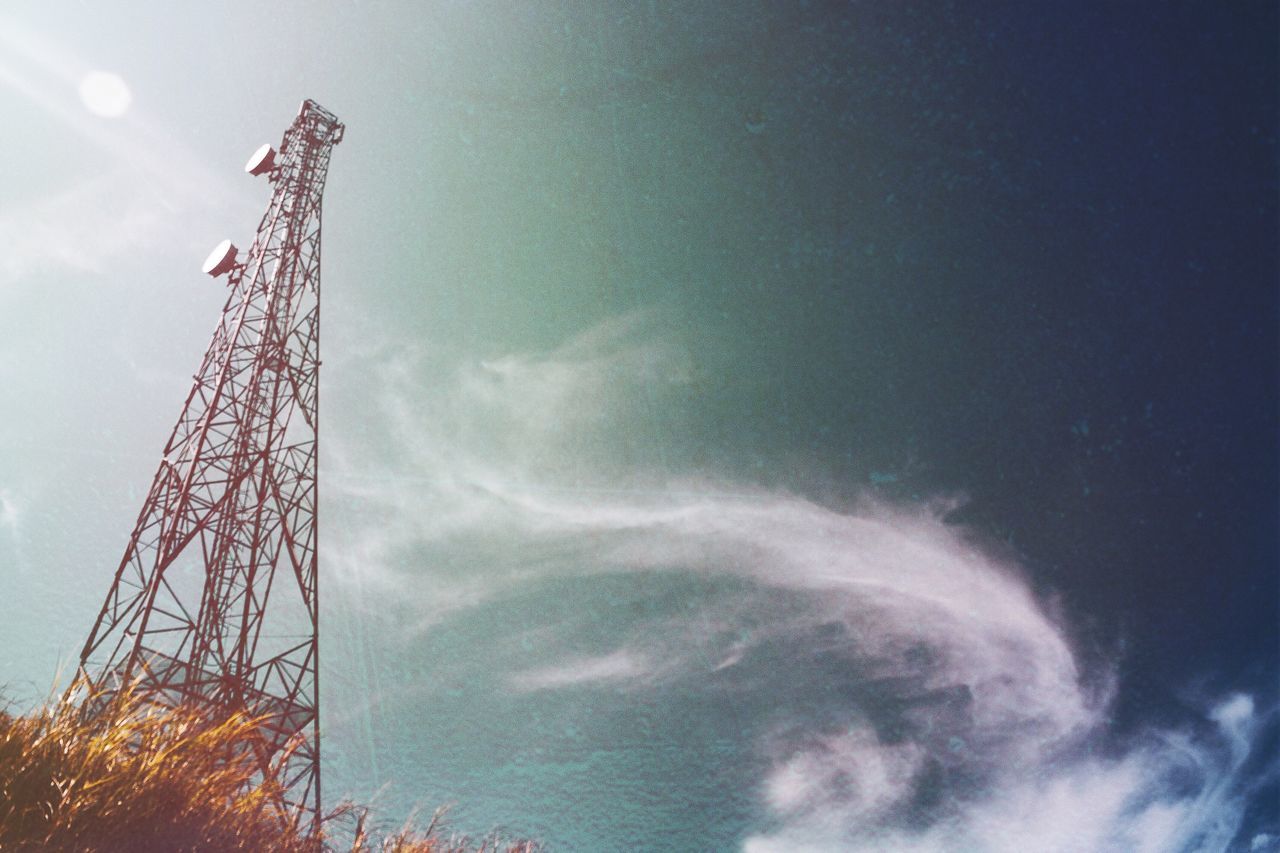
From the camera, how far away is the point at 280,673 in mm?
13039

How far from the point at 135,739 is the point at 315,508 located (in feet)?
36.0

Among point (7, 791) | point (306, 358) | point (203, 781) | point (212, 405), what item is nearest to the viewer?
point (7, 791)

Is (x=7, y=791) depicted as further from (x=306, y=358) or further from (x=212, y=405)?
(x=306, y=358)

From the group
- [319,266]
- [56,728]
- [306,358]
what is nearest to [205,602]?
[306,358]

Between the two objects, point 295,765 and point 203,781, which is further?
point 295,765

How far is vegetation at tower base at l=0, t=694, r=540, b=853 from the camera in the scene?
3.44 meters

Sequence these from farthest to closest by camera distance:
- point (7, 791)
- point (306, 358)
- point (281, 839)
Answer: point (306, 358) → point (281, 839) → point (7, 791)

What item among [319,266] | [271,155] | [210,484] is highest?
[271,155]

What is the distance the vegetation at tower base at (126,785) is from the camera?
11.3ft

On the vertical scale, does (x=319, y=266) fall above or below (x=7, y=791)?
above

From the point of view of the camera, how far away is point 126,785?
149 inches

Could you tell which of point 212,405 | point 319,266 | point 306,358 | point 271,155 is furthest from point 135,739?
point 271,155

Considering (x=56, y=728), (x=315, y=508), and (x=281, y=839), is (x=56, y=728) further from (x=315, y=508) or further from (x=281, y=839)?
(x=315, y=508)

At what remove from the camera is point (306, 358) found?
15.7 metres
